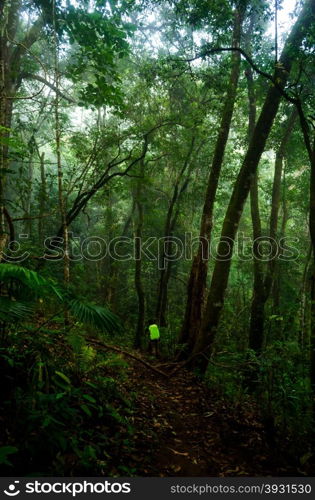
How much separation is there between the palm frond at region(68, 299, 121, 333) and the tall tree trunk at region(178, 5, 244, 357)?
575 centimetres

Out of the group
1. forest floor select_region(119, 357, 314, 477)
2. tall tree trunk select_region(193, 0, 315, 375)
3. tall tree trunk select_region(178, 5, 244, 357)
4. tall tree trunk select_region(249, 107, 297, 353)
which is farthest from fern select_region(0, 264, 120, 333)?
tall tree trunk select_region(249, 107, 297, 353)

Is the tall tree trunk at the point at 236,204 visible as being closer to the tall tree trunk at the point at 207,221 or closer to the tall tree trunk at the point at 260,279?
the tall tree trunk at the point at 207,221

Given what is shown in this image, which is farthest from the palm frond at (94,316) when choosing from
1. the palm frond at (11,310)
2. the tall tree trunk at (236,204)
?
the tall tree trunk at (236,204)

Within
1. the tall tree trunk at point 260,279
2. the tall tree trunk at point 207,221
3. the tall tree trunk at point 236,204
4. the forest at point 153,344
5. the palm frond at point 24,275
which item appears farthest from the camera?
the tall tree trunk at point 260,279

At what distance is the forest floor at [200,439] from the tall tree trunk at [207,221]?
3.07 m

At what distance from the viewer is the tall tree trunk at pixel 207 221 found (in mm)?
8766

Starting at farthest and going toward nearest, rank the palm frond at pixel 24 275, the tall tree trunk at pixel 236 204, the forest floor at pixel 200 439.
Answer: the tall tree trunk at pixel 236 204
the forest floor at pixel 200 439
the palm frond at pixel 24 275

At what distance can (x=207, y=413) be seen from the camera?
5.51 m

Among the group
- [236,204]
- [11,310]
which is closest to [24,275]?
[11,310]

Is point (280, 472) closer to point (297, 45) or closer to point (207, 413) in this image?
point (207, 413)

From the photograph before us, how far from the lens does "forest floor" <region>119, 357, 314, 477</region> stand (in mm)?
3750

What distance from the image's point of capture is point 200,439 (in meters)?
4.59

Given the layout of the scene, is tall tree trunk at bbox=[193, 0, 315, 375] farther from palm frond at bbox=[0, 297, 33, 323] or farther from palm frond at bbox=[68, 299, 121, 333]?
palm frond at bbox=[0, 297, 33, 323]
